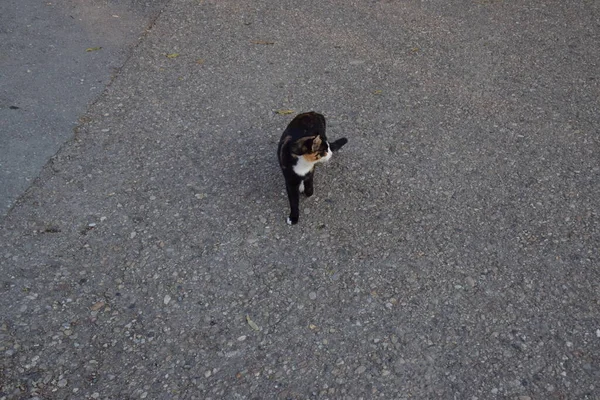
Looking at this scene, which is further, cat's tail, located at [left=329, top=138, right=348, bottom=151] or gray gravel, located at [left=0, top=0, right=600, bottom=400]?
cat's tail, located at [left=329, top=138, right=348, bottom=151]

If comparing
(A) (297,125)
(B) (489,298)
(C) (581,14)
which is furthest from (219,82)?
(C) (581,14)

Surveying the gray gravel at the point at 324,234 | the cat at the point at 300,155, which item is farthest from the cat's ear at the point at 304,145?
the gray gravel at the point at 324,234

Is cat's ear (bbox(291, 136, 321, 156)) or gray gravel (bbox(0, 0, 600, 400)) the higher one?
cat's ear (bbox(291, 136, 321, 156))

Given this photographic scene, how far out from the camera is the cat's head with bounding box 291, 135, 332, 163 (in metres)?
3.96

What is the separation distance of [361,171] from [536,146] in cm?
145

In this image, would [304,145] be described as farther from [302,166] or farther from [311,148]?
[302,166]

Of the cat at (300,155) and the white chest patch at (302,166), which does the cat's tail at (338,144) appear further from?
the white chest patch at (302,166)

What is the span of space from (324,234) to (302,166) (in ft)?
1.63

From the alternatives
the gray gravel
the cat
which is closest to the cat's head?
the cat

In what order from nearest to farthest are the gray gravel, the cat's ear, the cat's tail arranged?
1. the gray gravel
2. the cat's ear
3. the cat's tail

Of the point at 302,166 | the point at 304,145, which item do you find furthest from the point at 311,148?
the point at 302,166

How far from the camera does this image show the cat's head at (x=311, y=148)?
13.0 feet

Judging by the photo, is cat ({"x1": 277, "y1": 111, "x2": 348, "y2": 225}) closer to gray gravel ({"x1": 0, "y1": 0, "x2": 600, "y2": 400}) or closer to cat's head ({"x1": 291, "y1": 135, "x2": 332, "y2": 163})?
cat's head ({"x1": 291, "y1": 135, "x2": 332, "y2": 163})

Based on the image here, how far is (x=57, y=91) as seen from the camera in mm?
5715
